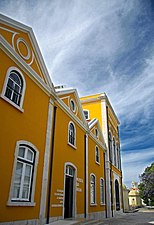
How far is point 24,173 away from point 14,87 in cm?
312

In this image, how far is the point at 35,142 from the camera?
27.0 feet

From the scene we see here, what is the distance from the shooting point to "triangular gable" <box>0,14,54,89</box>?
25.6 ft

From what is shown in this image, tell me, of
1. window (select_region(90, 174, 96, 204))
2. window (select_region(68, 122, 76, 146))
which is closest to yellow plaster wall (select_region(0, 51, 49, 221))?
window (select_region(68, 122, 76, 146))

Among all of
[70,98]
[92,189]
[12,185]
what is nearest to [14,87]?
[12,185]

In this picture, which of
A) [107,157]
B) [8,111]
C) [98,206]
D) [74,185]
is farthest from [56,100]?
[107,157]

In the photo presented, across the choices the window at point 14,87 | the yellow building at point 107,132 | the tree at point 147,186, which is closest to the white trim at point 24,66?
the window at point 14,87

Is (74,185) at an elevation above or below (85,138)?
below

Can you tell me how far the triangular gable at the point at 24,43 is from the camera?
25.6 ft

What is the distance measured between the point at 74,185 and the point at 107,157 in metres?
8.21

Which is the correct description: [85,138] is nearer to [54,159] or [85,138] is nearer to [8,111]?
[54,159]

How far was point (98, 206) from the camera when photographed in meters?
14.9

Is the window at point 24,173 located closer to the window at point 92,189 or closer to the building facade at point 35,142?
the building facade at point 35,142

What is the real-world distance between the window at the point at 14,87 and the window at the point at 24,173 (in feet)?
5.05

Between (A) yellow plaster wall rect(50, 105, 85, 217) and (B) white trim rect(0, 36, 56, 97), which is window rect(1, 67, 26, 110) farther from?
(A) yellow plaster wall rect(50, 105, 85, 217)
